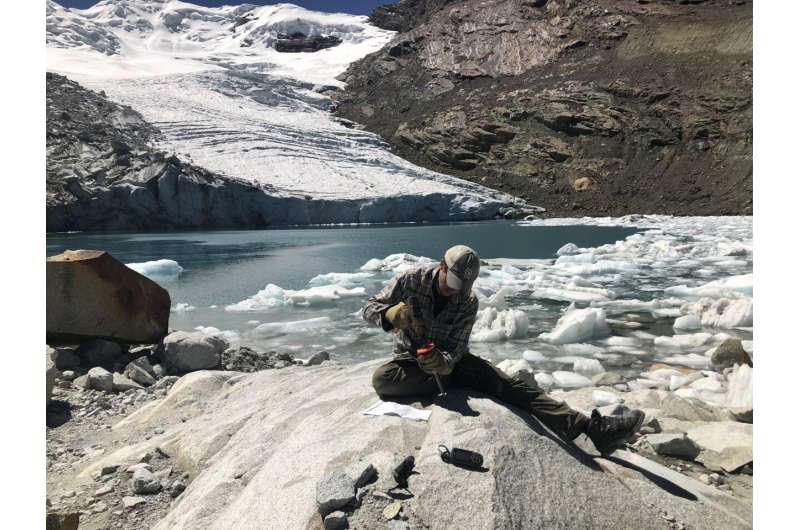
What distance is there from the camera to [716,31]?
45.8 metres

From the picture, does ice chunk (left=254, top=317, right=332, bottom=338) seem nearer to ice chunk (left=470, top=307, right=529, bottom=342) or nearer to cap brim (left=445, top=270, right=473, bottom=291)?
ice chunk (left=470, top=307, right=529, bottom=342)

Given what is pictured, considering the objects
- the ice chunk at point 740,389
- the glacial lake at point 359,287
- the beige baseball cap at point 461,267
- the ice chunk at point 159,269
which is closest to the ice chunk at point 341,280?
the glacial lake at point 359,287

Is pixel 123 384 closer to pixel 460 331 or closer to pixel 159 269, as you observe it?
pixel 460 331

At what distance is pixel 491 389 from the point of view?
2.97 m

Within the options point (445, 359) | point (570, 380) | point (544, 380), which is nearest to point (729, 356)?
point (570, 380)

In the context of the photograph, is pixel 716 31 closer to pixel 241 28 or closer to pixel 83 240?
pixel 83 240

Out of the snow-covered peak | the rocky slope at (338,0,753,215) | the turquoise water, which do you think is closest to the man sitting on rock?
the turquoise water

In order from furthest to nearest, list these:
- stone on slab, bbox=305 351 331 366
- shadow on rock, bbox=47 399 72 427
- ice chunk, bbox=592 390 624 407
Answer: stone on slab, bbox=305 351 331 366, shadow on rock, bbox=47 399 72 427, ice chunk, bbox=592 390 624 407

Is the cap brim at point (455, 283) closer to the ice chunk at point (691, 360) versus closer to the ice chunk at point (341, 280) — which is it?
the ice chunk at point (691, 360)

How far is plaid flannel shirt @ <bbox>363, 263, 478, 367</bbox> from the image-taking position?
114 inches

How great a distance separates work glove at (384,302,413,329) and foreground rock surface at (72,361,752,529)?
454 mm

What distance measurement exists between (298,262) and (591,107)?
3603 centimetres

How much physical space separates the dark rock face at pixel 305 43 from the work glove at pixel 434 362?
95.7 m

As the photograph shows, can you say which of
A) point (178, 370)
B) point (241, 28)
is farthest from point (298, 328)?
point (241, 28)
